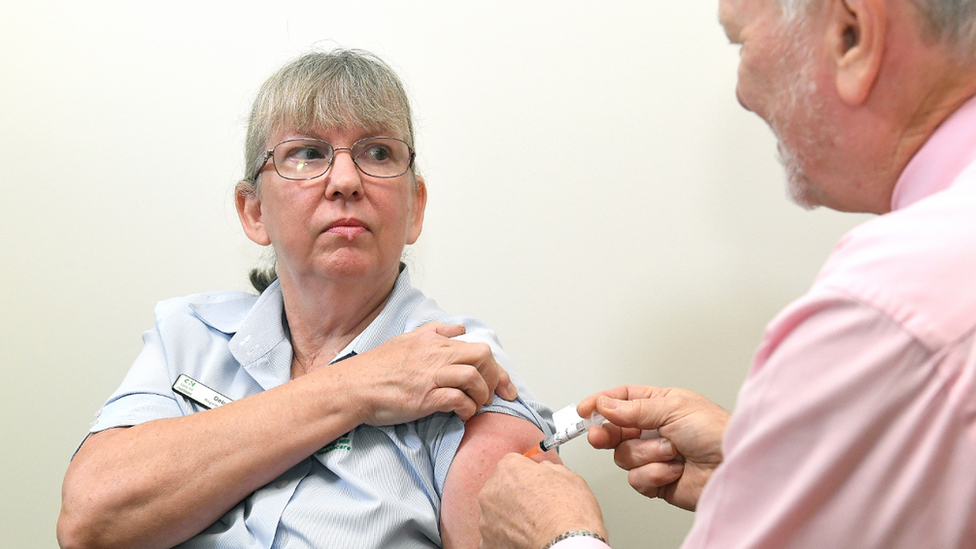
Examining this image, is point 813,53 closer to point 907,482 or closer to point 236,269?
point 907,482

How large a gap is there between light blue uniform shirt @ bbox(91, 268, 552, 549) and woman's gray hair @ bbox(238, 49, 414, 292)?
33 cm

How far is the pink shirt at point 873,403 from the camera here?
22.8 inches

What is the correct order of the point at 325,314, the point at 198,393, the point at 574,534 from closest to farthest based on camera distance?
the point at 574,534
the point at 198,393
the point at 325,314

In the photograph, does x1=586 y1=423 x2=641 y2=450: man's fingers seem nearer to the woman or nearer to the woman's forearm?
the woman

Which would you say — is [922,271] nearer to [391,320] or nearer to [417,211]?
[391,320]

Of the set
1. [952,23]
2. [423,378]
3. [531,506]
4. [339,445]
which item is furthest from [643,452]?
[952,23]

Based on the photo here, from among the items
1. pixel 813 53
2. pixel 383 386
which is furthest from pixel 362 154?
pixel 813 53

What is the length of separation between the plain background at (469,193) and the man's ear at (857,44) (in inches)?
37.2

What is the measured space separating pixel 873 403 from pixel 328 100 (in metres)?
1.13

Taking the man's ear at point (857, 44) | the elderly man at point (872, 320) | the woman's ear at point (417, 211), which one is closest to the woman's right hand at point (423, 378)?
the woman's ear at point (417, 211)

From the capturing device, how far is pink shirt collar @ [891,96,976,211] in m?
Result: 0.74

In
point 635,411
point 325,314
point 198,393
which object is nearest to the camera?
point 635,411

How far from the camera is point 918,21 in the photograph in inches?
28.6

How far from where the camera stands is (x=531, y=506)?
104 centimetres
